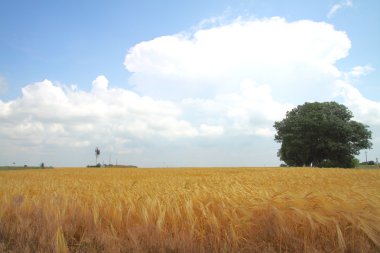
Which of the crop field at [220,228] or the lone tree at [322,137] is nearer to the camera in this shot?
the crop field at [220,228]

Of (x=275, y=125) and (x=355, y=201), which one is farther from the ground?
(x=275, y=125)

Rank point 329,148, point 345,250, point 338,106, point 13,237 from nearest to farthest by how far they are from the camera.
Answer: point 345,250, point 13,237, point 329,148, point 338,106

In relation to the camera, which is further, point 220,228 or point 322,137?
point 322,137

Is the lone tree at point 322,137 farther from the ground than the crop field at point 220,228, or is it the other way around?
the lone tree at point 322,137

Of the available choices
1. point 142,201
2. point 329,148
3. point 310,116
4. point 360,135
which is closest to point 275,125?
point 310,116

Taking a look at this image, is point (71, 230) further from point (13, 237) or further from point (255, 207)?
point (255, 207)

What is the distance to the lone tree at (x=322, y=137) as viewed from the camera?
45.2 m

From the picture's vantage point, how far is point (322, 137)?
45.8 m

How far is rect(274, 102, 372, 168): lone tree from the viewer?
45.2m

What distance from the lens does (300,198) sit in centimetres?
338

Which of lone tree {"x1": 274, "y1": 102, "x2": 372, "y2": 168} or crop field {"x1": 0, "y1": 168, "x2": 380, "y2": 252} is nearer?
crop field {"x1": 0, "y1": 168, "x2": 380, "y2": 252}

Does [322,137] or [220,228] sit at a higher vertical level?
[322,137]

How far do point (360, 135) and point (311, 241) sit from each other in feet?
163

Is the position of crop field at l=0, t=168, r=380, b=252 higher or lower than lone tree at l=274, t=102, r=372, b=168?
lower
